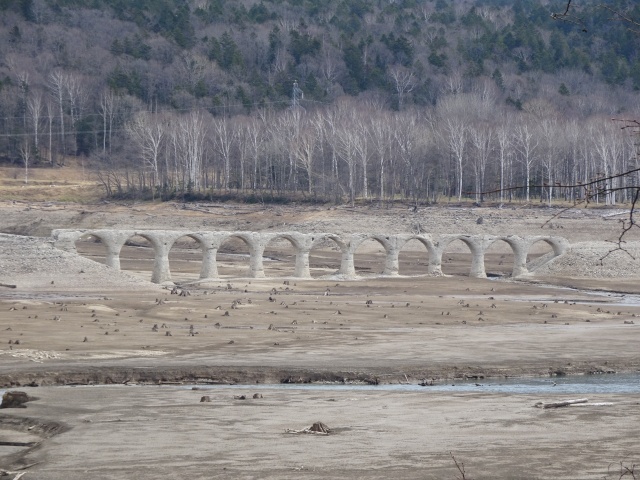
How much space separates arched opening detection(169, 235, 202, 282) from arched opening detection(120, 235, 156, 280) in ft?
4.97

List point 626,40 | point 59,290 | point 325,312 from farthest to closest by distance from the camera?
point 626,40, point 59,290, point 325,312

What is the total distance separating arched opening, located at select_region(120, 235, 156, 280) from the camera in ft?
236

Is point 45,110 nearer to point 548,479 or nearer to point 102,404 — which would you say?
point 102,404

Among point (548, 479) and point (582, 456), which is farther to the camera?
point (582, 456)

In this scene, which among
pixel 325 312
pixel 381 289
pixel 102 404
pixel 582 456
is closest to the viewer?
pixel 582 456

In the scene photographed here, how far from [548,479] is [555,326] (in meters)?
29.1

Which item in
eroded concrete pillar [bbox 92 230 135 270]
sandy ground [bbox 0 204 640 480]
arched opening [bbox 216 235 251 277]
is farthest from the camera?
arched opening [bbox 216 235 251 277]

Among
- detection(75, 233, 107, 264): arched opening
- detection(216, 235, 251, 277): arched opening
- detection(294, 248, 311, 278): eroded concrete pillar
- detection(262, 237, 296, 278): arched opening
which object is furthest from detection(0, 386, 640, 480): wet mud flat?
detection(75, 233, 107, 264): arched opening

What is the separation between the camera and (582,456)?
1795cm

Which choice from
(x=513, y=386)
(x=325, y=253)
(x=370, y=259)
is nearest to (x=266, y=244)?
(x=370, y=259)

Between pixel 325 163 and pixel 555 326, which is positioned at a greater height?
pixel 325 163

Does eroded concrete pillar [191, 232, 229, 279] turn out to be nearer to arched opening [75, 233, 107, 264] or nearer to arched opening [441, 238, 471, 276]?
arched opening [75, 233, 107, 264]

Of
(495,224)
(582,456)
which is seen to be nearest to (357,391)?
(582,456)

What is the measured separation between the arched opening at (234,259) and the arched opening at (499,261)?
16555mm
